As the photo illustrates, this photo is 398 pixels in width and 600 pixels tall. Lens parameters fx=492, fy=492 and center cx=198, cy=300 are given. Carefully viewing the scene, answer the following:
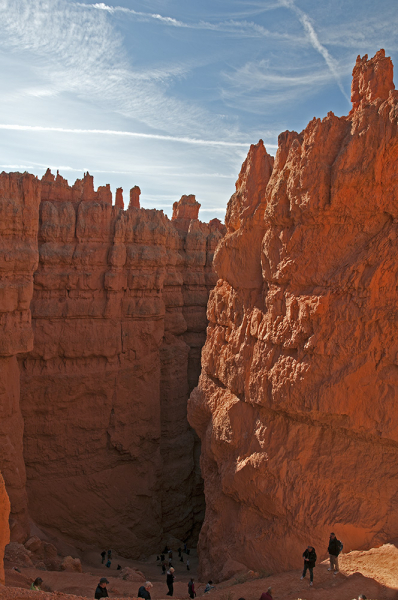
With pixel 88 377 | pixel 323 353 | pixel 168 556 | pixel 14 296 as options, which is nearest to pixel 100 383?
pixel 88 377

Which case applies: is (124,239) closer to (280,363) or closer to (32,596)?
(280,363)

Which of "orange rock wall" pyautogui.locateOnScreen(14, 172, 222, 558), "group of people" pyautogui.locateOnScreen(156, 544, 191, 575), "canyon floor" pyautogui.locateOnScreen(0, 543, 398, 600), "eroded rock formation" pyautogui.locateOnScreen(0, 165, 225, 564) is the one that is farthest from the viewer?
"orange rock wall" pyautogui.locateOnScreen(14, 172, 222, 558)

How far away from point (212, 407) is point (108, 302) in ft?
22.4

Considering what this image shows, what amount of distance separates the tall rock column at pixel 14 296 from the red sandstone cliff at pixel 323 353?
248 inches

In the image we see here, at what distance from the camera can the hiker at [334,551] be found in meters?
7.29

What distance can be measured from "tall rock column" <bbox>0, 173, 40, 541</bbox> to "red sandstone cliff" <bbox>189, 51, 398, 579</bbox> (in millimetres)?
6302

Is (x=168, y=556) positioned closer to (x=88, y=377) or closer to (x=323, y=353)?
(x=88, y=377)

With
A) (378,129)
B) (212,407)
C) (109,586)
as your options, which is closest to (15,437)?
(109,586)

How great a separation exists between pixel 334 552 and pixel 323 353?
2980 millimetres

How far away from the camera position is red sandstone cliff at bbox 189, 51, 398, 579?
7.75 metres

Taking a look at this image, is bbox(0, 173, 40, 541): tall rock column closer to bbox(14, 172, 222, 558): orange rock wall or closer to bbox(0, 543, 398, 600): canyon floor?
bbox(14, 172, 222, 558): orange rock wall

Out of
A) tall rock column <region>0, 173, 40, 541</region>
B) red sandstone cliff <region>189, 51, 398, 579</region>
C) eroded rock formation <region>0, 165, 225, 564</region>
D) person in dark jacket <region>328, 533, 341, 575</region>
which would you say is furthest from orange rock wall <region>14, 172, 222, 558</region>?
person in dark jacket <region>328, 533, 341, 575</region>

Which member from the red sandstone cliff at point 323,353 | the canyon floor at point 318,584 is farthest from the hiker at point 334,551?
the red sandstone cliff at point 323,353

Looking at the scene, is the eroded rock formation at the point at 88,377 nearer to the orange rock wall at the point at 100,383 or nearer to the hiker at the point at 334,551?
the orange rock wall at the point at 100,383
